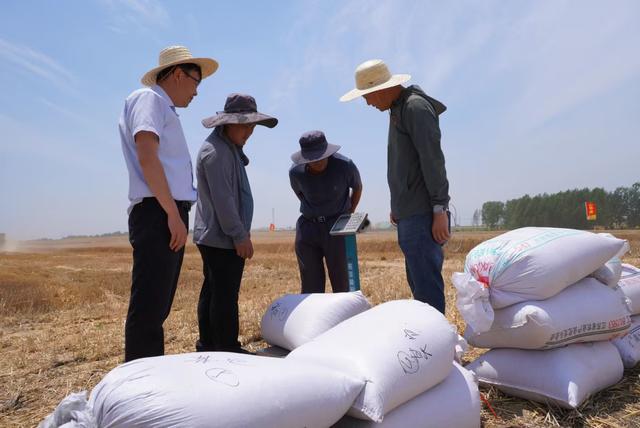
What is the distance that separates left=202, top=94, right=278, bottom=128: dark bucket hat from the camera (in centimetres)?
289

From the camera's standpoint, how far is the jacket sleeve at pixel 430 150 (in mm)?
2568

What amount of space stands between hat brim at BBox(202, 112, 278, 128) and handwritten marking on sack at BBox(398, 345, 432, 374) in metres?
1.70

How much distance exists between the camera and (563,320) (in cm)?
224

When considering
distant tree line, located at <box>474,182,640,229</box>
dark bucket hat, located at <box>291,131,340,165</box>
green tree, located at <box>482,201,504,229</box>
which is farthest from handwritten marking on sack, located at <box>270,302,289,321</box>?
green tree, located at <box>482,201,504,229</box>

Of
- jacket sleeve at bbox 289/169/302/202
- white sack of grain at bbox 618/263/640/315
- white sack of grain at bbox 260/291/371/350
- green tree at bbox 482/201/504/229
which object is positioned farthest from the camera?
green tree at bbox 482/201/504/229

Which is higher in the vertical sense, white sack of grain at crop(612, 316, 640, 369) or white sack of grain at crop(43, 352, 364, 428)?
white sack of grain at crop(43, 352, 364, 428)

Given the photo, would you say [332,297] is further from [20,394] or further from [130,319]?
[20,394]

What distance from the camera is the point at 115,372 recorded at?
4.62 feet

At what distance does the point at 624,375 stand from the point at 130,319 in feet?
8.35

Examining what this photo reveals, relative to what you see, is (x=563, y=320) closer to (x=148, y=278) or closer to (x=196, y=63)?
(x=148, y=278)

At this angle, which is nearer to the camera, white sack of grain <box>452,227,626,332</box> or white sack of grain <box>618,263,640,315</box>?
white sack of grain <box>452,227,626,332</box>

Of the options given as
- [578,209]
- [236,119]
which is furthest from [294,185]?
[578,209]

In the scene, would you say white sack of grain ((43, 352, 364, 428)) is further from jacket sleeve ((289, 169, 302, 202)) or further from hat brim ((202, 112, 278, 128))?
jacket sleeve ((289, 169, 302, 202))

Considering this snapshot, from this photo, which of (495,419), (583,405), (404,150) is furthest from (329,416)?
(404,150)
